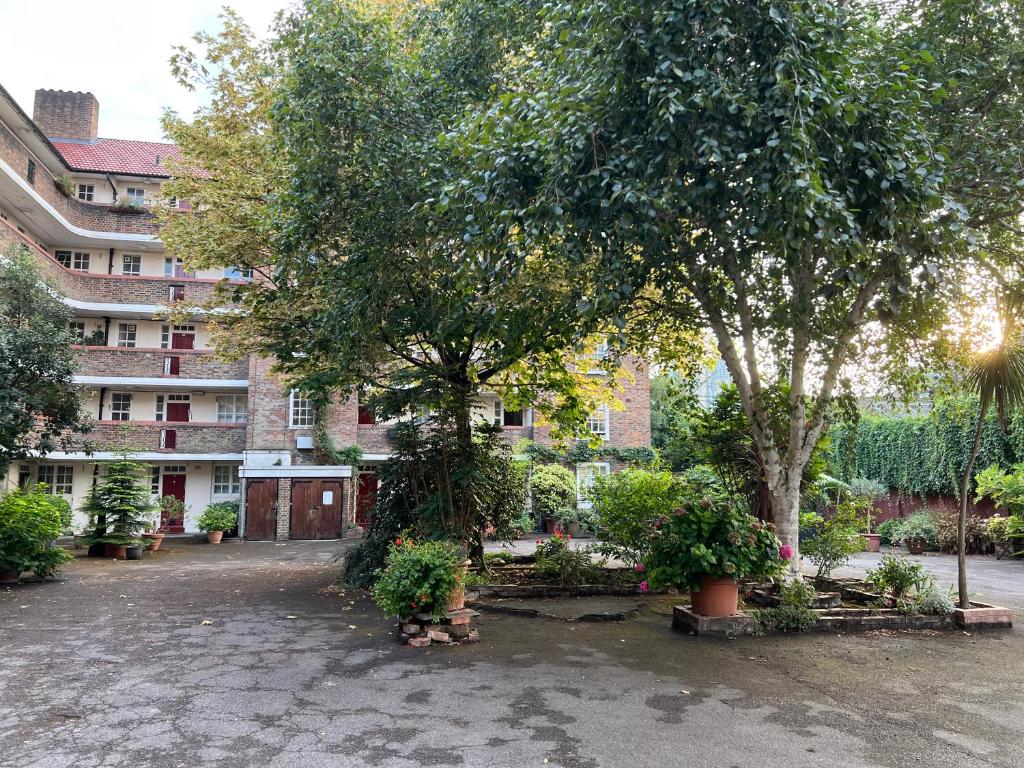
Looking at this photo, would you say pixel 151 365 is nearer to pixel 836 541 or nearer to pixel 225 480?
pixel 225 480

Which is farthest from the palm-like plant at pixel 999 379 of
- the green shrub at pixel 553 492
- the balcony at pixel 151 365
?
the balcony at pixel 151 365

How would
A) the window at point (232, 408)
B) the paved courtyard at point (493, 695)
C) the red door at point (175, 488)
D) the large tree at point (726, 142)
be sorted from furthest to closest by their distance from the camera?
the window at point (232, 408), the red door at point (175, 488), the large tree at point (726, 142), the paved courtyard at point (493, 695)

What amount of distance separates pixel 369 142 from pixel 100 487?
1482cm

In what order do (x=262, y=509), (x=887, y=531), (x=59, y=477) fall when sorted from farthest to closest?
(x=59, y=477)
(x=262, y=509)
(x=887, y=531)

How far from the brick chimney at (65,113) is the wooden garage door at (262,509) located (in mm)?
19894

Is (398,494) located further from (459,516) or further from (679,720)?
(679,720)

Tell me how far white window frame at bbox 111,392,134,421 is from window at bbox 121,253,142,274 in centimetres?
549

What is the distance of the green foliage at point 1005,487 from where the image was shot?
1733 cm

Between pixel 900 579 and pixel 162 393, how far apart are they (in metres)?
27.8

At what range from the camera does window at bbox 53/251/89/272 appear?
30.0 m

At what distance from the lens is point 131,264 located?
30.5m

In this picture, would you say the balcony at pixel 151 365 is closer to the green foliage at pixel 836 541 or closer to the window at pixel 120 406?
the window at pixel 120 406

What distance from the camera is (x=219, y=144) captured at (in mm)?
14102

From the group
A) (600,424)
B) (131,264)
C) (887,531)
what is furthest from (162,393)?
(887,531)
